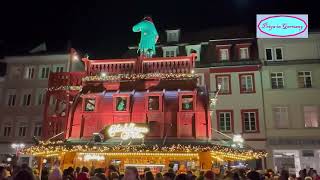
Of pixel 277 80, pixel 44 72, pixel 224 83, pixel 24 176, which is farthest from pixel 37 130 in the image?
pixel 24 176

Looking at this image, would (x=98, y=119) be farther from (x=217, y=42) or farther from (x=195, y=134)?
(x=217, y=42)

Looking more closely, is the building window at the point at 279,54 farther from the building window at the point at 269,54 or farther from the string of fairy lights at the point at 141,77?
the string of fairy lights at the point at 141,77

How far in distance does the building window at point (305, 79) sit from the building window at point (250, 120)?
5058 millimetres

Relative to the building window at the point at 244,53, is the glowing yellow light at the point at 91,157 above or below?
below

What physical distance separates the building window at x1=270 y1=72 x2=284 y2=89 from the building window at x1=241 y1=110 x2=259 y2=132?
318 centimetres

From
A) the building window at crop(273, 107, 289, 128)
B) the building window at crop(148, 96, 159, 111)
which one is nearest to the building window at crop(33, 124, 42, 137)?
the building window at crop(148, 96, 159, 111)

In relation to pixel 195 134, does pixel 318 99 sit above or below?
above

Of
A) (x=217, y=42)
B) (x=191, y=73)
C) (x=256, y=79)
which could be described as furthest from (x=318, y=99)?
(x=191, y=73)

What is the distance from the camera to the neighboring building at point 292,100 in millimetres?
31688

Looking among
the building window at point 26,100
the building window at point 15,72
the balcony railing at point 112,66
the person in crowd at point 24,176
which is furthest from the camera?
the building window at point 15,72

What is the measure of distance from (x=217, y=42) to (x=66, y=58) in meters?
16.9

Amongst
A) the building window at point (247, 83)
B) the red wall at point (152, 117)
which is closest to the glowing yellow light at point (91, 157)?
the red wall at point (152, 117)

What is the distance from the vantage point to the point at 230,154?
62.5ft

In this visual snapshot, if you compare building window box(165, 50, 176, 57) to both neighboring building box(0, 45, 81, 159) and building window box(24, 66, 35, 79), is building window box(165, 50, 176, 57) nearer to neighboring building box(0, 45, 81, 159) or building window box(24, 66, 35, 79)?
neighboring building box(0, 45, 81, 159)
